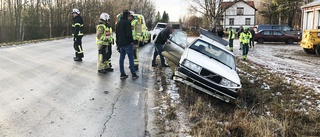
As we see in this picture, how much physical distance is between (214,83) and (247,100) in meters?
1.31

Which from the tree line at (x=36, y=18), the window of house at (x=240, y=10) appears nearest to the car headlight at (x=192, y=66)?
the tree line at (x=36, y=18)

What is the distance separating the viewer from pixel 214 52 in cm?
794

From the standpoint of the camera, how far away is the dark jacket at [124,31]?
794 centimetres

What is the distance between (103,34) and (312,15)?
27619 mm

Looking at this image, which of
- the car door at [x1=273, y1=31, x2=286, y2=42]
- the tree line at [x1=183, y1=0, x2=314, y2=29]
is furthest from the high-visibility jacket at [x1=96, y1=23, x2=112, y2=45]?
the tree line at [x1=183, y1=0, x2=314, y2=29]

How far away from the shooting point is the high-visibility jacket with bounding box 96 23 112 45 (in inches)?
344

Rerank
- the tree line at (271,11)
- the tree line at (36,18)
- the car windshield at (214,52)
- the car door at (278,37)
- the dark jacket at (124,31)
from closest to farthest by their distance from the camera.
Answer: the car windshield at (214,52) < the dark jacket at (124,31) < the car door at (278,37) < the tree line at (36,18) < the tree line at (271,11)

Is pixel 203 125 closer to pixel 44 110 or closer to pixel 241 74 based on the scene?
pixel 44 110

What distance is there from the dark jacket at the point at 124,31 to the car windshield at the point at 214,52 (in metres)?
1.70

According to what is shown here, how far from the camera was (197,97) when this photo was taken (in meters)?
6.46

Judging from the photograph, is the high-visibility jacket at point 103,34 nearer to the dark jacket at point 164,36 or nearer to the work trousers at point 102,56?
the work trousers at point 102,56

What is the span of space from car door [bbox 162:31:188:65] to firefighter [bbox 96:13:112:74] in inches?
68.8

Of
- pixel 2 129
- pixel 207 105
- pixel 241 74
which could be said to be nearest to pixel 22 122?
pixel 2 129

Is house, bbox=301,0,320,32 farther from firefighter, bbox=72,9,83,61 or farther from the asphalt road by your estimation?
the asphalt road
